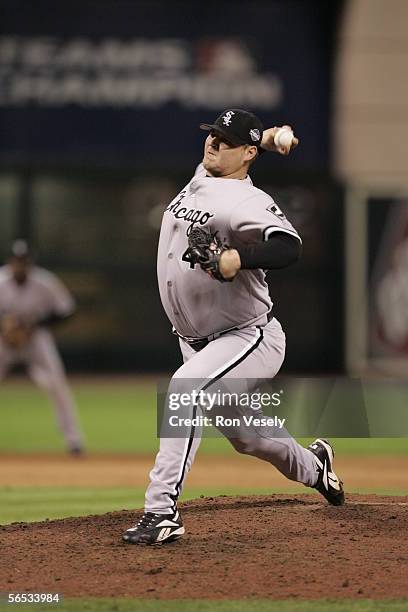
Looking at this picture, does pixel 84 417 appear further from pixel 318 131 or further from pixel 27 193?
pixel 318 131

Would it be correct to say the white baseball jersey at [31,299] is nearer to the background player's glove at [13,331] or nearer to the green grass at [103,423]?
the background player's glove at [13,331]

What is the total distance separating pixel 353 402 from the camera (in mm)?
6234

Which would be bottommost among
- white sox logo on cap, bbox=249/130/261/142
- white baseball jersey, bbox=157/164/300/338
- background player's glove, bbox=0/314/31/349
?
background player's glove, bbox=0/314/31/349

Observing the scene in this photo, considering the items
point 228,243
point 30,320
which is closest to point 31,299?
point 30,320

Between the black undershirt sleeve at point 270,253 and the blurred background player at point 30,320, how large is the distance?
6.10 meters

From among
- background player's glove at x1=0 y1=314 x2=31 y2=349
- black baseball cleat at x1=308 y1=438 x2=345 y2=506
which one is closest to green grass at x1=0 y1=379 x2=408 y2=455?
background player's glove at x1=0 y1=314 x2=31 y2=349

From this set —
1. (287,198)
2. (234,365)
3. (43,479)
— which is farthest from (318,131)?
(234,365)

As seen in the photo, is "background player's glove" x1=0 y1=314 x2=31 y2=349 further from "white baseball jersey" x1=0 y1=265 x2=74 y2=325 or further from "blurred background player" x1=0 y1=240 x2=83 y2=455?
"white baseball jersey" x1=0 y1=265 x2=74 y2=325

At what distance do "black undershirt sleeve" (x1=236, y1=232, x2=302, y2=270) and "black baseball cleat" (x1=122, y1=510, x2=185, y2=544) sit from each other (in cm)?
112

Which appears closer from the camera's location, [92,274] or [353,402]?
[353,402]

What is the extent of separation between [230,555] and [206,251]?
125cm

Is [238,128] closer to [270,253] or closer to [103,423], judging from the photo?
[270,253]

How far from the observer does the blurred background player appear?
10953 millimetres

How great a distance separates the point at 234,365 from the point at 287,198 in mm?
12489
